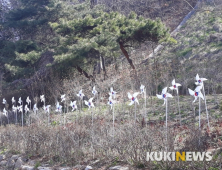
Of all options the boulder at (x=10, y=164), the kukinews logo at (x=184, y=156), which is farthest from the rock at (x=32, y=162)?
the kukinews logo at (x=184, y=156)

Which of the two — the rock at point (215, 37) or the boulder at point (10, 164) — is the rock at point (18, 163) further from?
A: the rock at point (215, 37)

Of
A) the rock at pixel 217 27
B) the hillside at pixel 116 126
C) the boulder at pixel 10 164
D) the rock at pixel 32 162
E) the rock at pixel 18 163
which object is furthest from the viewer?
the rock at pixel 217 27

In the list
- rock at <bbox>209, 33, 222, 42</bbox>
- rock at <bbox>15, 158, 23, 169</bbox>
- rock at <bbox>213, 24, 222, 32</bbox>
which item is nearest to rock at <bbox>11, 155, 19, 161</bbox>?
rock at <bbox>15, 158, 23, 169</bbox>

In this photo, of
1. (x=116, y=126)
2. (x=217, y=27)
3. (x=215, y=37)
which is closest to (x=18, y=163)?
(x=116, y=126)

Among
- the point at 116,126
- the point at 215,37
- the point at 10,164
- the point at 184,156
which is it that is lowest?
the point at 10,164

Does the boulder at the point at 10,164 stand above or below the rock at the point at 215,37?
below

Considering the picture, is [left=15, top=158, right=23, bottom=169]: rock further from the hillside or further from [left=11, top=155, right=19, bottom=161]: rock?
[left=11, top=155, right=19, bottom=161]: rock

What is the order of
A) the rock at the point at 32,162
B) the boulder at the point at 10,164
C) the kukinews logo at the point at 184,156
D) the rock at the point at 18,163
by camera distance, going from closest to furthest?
1. the kukinews logo at the point at 184,156
2. the rock at the point at 32,162
3. the rock at the point at 18,163
4. the boulder at the point at 10,164

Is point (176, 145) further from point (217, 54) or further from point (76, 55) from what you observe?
point (217, 54)

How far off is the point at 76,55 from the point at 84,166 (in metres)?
7.93

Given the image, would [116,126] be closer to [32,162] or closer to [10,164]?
[32,162]

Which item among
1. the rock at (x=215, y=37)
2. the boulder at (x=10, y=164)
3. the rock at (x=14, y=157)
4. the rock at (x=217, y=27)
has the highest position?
the rock at (x=217, y=27)

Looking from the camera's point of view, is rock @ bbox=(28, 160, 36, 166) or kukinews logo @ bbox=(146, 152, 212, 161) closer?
kukinews logo @ bbox=(146, 152, 212, 161)

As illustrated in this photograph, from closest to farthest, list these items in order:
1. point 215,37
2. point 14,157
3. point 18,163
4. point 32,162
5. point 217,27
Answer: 1. point 32,162
2. point 18,163
3. point 14,157
4. point 215,37
5. point 217,27
